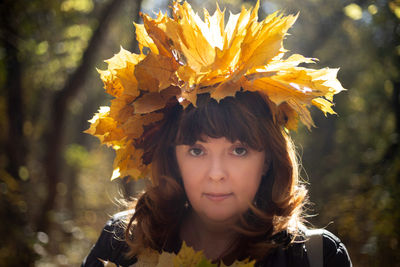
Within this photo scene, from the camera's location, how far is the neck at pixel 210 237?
204 cm

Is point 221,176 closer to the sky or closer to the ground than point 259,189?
closer to the sky

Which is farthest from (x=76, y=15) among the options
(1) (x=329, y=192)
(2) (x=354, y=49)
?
(2) (x=354, y=49)

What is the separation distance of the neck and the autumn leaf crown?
55 cm

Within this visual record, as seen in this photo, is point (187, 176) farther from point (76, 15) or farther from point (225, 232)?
point (76, 15)

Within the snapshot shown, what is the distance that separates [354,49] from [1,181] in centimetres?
812

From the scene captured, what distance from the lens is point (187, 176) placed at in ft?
6.46

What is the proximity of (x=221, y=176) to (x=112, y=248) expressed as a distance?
72cm

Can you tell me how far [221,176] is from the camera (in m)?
1.83

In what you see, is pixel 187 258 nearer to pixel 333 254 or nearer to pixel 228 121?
pixel 228 121

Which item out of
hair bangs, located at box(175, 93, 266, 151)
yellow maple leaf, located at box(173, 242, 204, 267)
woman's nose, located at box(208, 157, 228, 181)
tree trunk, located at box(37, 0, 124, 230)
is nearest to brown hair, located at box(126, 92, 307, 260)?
hair bangs, located at box(175, 93, 266, 151)

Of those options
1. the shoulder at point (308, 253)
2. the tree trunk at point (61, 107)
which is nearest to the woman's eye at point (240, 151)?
the shoulder at point (308, 253)

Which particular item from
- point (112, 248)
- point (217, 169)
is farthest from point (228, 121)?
point (112, 248)

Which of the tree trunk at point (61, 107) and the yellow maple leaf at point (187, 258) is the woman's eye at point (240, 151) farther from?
the tree trunk at point (61, 107)

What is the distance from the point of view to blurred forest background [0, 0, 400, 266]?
15.8 ft
